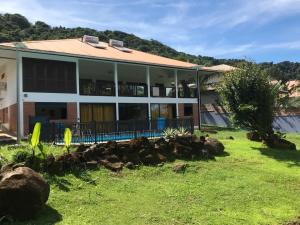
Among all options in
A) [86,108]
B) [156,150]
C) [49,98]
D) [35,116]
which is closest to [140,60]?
[86,108]

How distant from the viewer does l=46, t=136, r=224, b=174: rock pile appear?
43.4ft

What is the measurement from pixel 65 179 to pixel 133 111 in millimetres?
21359

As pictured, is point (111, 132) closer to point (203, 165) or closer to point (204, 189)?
point (203, 165)

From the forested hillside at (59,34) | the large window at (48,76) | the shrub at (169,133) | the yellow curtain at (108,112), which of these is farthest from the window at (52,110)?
the forested hillside at (59,34)

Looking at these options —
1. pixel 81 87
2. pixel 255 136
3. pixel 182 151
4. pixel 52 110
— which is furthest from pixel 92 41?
pixel 182 151

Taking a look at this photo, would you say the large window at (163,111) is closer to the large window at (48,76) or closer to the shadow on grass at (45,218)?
the large window at (48,76)

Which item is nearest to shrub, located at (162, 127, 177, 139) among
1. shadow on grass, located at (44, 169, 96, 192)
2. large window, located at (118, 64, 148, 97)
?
shadow on grass, located at (44, 169, 96, 192)

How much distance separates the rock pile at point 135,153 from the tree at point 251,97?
4008 mm

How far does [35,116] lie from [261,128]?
42.3 feet

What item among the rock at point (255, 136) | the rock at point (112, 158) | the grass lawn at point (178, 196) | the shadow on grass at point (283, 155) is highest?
the rock at point (255, 136)

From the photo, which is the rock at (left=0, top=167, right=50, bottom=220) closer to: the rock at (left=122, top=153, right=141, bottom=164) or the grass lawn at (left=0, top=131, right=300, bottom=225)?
the grass lawn at (left=0, top=131, right=300, bottom=225)

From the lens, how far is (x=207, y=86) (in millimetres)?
50031

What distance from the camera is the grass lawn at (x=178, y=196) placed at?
32.6 ft

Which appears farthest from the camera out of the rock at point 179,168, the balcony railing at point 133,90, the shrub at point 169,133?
the balcony railing at point 133,90
